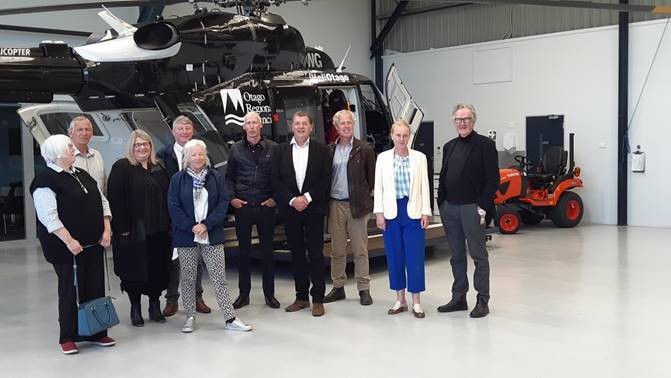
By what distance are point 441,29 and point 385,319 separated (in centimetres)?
1014

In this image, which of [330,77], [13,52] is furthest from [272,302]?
[13,52]

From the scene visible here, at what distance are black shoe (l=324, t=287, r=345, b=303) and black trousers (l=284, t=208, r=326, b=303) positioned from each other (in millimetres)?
410

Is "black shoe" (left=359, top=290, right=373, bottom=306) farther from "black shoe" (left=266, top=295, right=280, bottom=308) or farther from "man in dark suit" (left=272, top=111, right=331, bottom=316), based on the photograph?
"black shoe" (left=266, top=295, right=280, bottom=308)

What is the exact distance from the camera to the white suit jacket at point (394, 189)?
16.7 feet

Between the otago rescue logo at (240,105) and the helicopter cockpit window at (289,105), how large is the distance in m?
0.16

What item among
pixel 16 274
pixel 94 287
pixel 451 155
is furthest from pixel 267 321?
pixel 16 274

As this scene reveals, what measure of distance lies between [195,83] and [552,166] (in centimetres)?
630

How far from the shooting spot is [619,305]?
5477 millimetres

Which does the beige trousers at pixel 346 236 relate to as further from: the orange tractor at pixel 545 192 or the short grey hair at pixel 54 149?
the orange tractor at pixel 545 192

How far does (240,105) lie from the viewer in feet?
22.2

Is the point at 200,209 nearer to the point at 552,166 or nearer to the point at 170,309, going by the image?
the point at 170,309

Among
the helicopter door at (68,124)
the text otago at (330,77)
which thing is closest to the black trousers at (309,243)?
the text otago at (330,77)

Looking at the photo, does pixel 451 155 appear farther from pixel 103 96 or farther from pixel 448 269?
pixel 103 96

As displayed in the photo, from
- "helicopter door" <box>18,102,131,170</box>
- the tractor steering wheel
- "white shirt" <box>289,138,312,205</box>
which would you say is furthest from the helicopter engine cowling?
the tractor steering wheel
